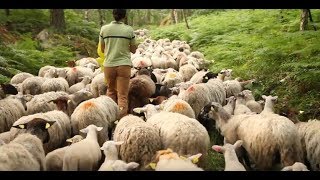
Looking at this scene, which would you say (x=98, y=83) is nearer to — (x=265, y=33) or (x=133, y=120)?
(x=133, y=120)

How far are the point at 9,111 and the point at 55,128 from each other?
4.66 ft

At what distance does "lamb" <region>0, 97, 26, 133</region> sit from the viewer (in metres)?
7.81

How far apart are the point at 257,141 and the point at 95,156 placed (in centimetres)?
258

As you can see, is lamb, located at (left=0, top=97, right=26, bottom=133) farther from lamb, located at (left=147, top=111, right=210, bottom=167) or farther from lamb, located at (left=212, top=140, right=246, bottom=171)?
lamb, located at (left=212, top=140, right=246, bottom=171)

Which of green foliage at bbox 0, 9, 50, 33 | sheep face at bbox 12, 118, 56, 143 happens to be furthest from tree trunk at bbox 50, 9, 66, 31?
sheep face at bbox 12, 118, 56, 143

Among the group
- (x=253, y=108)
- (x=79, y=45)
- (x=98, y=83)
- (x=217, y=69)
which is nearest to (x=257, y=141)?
(x=253, y=108)

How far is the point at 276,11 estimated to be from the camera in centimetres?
2030

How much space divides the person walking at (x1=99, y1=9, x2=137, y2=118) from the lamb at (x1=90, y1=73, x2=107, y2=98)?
133 centimetres

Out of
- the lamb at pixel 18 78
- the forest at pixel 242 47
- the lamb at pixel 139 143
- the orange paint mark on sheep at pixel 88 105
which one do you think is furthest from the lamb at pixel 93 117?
the lamb at pixel 18 78

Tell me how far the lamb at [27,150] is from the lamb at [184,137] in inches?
77.2

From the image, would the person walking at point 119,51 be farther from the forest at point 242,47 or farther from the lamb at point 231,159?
the lamb at point 231,159

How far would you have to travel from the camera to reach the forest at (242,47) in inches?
392

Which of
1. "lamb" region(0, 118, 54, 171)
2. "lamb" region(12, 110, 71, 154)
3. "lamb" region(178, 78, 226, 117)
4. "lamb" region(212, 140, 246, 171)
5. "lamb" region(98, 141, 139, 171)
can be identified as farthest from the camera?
"lamb" region(178, 78, 226, 117)

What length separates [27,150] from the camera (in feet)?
18.4
